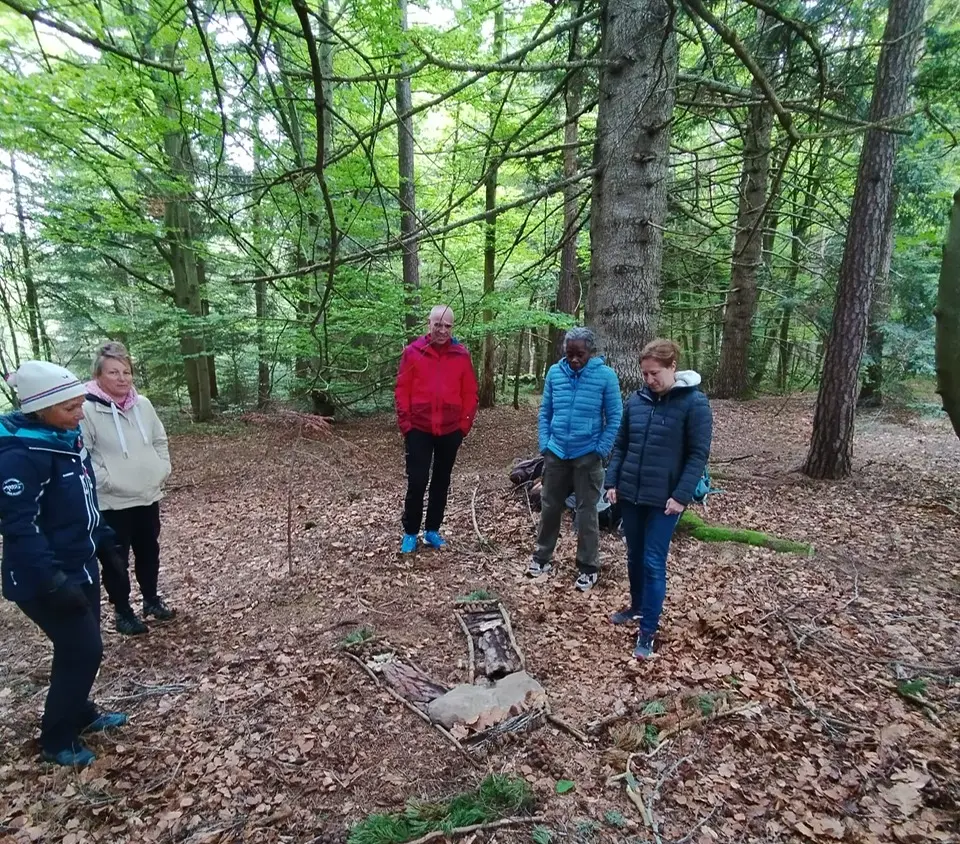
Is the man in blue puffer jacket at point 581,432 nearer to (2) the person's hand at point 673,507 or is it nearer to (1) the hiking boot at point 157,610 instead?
(2) the person's hand at point 673,507

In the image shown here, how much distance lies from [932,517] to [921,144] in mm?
6484

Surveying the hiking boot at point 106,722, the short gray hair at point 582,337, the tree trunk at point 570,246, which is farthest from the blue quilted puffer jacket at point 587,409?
the tree trunk at point 570,246

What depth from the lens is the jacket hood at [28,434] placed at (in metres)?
2.47

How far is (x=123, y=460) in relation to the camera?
11.8 ft

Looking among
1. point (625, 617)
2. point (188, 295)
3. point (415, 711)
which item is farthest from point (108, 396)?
point (188, 295)

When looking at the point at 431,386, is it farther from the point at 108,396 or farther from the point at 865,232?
the point at 865,232

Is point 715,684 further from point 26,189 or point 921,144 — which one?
point 26,189

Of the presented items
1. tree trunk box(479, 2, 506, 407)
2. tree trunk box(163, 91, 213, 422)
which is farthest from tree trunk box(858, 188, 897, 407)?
tree trunk box(163, 91, 213, 422)

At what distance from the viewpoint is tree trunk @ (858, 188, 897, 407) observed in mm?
10000

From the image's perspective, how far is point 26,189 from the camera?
10.9 metres

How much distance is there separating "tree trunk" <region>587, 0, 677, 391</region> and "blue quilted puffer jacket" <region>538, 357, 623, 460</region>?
31.9 inches

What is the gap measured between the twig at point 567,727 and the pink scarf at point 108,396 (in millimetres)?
3351

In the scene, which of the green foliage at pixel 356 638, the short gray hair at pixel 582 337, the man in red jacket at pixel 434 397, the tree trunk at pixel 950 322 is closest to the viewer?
the tree trunk at pixel 950 322

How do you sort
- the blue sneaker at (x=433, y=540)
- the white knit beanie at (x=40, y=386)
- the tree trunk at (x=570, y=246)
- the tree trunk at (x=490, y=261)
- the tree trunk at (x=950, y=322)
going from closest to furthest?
the tree trunk at (x=950, y=322) < the white knit beanie at (x=40, y=386) < the blue sneaker at (x=433, y=540) < the tree trunk at (x=570, y=246) < the tree trunk at (x=490, y=261)
